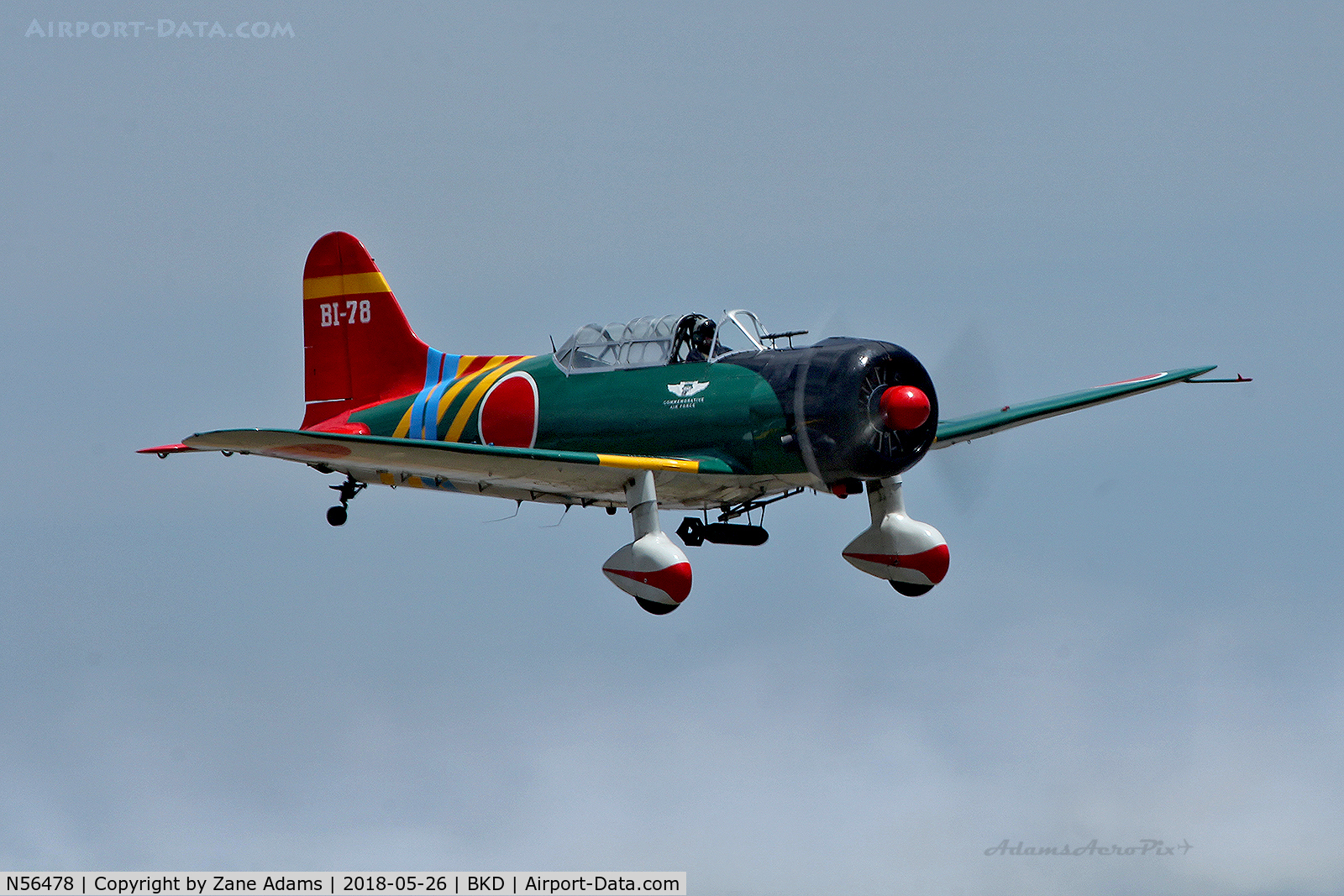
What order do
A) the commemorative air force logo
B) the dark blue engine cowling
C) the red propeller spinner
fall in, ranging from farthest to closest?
the commemorative air force logo, the dark blue engine cowling, the red propeller spinner

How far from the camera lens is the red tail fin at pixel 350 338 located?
27328mm

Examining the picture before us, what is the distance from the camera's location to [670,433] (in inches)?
917

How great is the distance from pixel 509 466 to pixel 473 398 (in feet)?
10.9

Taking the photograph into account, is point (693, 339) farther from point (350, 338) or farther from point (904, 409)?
point (350, 338)

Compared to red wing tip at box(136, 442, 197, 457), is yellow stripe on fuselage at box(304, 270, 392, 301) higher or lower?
higher

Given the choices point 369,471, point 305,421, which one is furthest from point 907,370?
point 305,421

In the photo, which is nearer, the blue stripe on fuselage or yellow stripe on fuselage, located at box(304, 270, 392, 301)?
the blue stripe on fuselage

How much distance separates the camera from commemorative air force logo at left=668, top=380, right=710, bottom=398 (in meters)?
23.3

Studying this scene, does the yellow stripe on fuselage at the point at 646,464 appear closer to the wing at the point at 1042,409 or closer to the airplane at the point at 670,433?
the airplane at the point at 670,433

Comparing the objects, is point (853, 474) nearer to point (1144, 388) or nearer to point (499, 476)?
point (499, 476)

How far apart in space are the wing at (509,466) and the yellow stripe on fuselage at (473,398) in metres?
1.25

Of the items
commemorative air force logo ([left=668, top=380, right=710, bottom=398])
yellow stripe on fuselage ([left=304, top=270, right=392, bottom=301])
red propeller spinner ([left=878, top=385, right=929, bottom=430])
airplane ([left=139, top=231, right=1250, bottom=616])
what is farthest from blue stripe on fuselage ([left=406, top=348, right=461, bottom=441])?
red propeller spinner ([left=878, top=385, right=929, bottom=430])

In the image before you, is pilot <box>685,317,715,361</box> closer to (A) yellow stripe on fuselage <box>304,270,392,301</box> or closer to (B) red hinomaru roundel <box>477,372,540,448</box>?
(B) red hinomaru roundel <box>477,372,540,448</box>

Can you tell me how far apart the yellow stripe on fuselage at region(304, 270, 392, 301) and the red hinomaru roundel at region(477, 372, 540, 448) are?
3.69 meters
